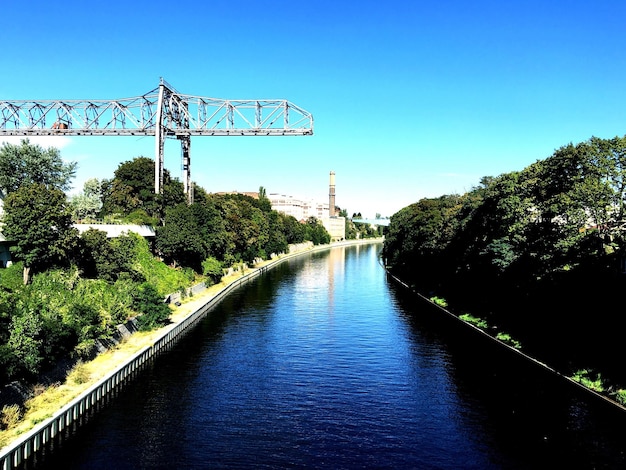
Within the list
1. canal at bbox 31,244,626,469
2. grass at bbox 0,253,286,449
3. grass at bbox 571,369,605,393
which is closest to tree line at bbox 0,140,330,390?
grass at bbox 0,253,286,449

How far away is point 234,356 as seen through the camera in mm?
42688

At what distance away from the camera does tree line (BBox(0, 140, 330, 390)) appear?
31.9 metres

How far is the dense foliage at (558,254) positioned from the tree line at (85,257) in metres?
31.8

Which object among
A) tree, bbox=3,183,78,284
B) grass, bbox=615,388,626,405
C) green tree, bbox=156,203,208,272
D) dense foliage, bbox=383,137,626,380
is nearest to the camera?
grass, bbox=615,388,626,405

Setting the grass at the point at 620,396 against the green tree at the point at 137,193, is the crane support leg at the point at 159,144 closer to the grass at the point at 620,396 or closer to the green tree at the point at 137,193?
the green tree at the point at 137,193

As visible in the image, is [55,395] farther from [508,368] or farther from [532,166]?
[532,166]

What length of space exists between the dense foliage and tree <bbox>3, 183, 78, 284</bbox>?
38031mm

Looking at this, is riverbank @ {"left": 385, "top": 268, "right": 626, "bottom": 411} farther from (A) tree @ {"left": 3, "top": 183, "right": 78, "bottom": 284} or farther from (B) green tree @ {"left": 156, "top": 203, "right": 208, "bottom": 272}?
(A) tree @ {"left": 3, "top": 183, "right": 78, "bottom": 284}

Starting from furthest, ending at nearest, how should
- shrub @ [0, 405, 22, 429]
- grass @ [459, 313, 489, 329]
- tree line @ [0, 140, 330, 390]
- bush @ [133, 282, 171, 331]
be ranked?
1. grass @ [459, 313, 489, 329]
2. bush @ [133, 282, 171, 331]
3. tree line @ [0, 140, 330, 390]
4. shrub @ [0, 405, 22, 429]

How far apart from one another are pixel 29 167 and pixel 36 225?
3688cm

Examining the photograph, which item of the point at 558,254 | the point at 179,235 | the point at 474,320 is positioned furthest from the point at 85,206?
the point at 558,254

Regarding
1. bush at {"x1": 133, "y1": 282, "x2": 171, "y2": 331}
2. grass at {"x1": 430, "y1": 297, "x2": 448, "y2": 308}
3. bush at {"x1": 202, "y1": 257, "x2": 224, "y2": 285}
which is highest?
bush at {"x1": 202, "y1": 257, "x2": 224, "y2": 285}

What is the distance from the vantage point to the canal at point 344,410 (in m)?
25.1

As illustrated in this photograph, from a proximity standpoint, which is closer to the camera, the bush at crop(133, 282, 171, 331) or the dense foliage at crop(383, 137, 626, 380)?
the dense foliage at crop(383, 137, 626, 380)
